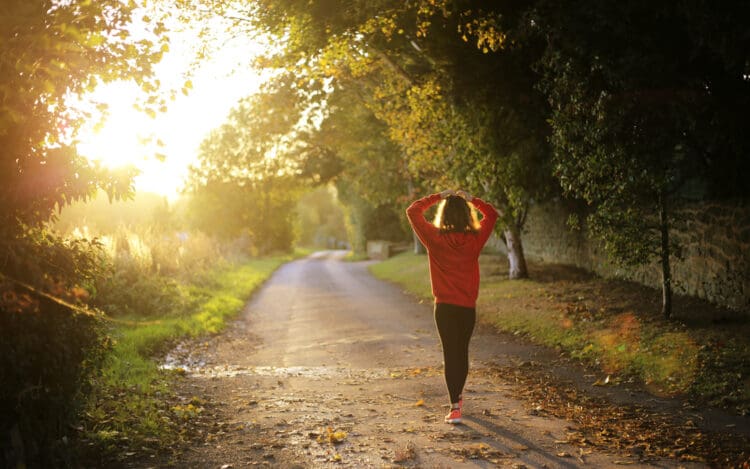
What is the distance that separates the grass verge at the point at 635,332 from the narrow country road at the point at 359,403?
103 centimetres

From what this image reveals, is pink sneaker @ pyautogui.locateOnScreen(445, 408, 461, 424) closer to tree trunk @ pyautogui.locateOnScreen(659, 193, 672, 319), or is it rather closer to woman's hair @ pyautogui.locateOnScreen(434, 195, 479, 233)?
woman's hair @ pyautogui.locateOnScreen(434, 195, 479, 233)

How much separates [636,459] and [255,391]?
4.78 m

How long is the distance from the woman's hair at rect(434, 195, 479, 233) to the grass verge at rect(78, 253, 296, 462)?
3.35 meters

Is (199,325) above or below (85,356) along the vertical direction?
below

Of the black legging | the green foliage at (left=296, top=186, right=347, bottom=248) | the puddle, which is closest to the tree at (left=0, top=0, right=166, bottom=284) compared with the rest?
the black legging

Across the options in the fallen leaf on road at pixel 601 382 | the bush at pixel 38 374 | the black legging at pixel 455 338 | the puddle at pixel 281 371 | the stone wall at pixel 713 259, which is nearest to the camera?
the bush at pixel 38 374

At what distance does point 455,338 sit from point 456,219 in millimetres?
1211

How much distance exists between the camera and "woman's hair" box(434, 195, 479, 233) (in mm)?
6523

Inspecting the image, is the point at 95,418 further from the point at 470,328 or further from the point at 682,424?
the point at 682,424

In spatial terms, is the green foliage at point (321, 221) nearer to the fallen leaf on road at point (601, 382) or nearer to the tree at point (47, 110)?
the fallen leaf on road at point (601, 382)

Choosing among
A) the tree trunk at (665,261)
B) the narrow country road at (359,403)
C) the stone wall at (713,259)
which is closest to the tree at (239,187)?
the narrow country road at (359,403)

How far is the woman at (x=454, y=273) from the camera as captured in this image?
6.55m

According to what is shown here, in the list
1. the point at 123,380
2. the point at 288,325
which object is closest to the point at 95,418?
the point at 123,380

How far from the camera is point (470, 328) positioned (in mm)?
6719
